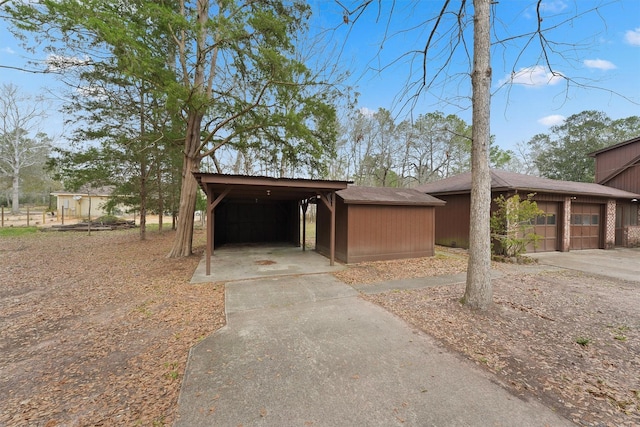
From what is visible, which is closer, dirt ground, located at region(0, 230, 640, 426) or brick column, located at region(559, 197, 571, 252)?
dirt ground, located at region(0, 230, 640, 426)

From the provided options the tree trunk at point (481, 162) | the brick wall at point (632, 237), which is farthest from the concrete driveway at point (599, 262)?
the tree trunk at point (481, 162)

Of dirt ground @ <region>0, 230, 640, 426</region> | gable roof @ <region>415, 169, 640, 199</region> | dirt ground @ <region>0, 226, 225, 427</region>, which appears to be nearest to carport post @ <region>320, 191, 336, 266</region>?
dirt ground @ <region>0, 230, 640, 426</region>

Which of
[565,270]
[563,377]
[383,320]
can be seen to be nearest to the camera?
[563,377]

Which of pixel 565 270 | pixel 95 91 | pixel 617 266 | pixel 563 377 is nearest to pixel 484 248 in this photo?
pixel 563 377

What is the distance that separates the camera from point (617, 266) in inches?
294

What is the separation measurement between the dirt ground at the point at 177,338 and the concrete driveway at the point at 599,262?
1.12 meters

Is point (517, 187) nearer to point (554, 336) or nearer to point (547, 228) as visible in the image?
point (547, 228)

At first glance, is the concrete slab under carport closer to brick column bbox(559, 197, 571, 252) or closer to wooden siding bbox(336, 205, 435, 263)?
wooden siding bbox(336, 205, 435, 263)

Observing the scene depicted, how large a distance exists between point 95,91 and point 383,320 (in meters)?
11.3

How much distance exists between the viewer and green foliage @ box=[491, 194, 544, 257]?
7.90 meters

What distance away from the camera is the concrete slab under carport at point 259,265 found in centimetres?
600

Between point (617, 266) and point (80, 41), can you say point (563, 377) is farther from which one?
point (80, 41)

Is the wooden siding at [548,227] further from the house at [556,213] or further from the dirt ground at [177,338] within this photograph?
the dirt ground at [177,338]

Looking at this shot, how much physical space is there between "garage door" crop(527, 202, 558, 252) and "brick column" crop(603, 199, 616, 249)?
3.02 meters
